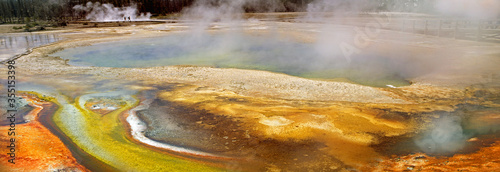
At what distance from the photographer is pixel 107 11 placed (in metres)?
41.4

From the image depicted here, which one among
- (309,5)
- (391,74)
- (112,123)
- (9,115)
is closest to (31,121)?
(9,115)

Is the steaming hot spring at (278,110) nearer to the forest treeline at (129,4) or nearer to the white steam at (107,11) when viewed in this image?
the white steam at (107,11)

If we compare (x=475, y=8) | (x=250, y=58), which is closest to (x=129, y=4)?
(x=250, y=58)

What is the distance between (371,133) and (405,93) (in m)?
2.61

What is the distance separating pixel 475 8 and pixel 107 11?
3866 centimetres

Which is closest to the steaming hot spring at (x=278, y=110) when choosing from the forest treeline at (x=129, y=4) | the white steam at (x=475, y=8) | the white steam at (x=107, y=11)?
the white steam at (x=475, y=8)

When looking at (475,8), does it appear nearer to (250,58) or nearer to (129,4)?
(250,58)

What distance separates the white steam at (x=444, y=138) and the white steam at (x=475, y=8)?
16743 mm

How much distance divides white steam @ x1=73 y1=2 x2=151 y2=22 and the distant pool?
84.2ft

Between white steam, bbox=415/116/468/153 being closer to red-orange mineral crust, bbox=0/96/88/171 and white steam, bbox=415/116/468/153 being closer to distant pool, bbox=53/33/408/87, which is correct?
distant pool, bbox=53/33/408/87

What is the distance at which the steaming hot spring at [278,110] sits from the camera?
3.85 meters

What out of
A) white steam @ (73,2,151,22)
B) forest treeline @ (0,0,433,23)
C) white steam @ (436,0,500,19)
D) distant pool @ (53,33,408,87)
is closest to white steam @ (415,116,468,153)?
distant pool @ (53,33,408,87)

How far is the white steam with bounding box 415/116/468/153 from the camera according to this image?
3922 millimetres

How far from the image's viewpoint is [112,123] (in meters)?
5.04
